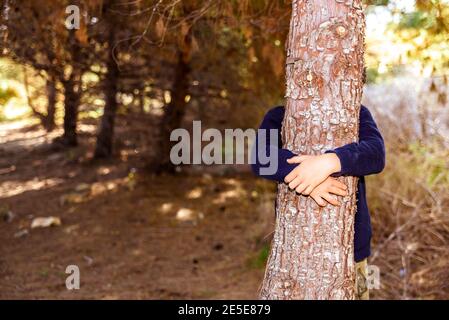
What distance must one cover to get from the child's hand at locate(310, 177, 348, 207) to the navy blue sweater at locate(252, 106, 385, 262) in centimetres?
5

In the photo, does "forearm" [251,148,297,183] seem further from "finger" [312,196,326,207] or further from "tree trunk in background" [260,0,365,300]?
"finger" [312,196,326,207]

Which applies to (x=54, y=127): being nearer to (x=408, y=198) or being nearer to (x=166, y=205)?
(x=166, y=205)

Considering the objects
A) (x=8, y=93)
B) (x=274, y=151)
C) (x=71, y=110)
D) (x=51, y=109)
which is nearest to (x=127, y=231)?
(x=71, y=110)

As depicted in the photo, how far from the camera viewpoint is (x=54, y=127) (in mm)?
10906

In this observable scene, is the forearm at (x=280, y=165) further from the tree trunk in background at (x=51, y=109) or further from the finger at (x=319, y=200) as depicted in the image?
the tree trunk in background at (x=51, y=109)

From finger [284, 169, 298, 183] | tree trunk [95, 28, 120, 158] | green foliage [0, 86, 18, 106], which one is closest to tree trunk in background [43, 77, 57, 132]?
tree trunk [95, 28, 120, 158]

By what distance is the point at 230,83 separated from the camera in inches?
306

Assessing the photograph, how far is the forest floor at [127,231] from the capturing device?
5.22 meters

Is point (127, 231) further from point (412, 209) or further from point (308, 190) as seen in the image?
point (308, 190)

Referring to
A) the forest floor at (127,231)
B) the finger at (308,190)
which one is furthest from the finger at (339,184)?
the forest floor at (127,231)

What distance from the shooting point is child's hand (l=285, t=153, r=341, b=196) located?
2258 millimetres
